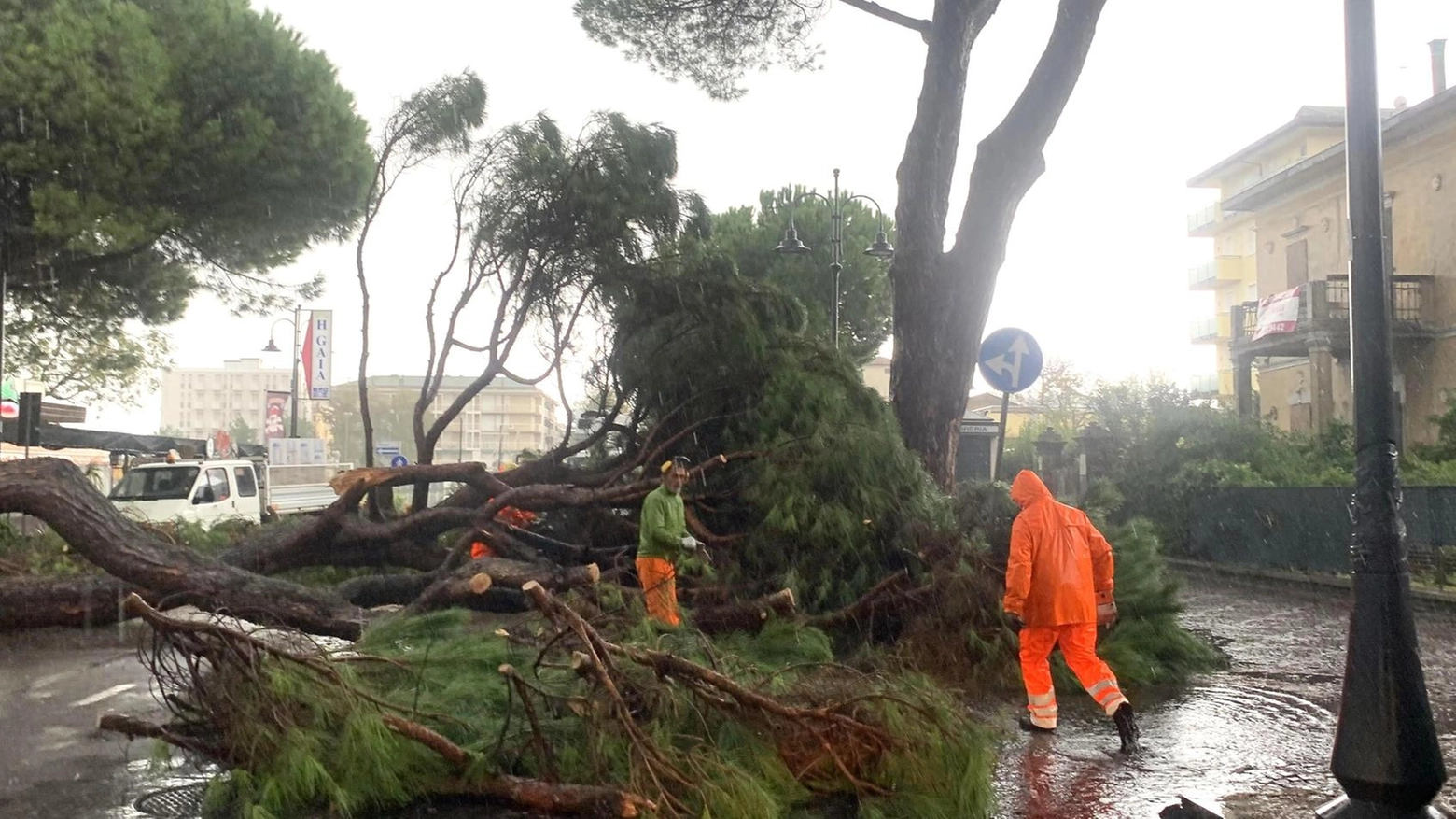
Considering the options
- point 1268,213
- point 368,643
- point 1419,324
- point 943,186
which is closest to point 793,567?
point 368,643

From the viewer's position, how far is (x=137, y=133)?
54.3 feet

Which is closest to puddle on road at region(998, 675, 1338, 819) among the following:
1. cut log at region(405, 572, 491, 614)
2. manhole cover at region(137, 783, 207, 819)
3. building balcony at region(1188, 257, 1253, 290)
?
cut log at region(405, 572, 491, 614)

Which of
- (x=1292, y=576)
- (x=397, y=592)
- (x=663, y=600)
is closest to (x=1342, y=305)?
(x=1292, y=576)

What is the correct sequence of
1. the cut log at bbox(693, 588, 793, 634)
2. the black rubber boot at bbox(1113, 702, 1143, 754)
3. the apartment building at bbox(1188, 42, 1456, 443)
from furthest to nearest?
1. the apartment building at bbox(1188, 42, 1456, 443)
2. the cut log at bbox(693, 588, 793, 634)
3. the black rubber boot at bbox(1113, 702, 1143, 754)

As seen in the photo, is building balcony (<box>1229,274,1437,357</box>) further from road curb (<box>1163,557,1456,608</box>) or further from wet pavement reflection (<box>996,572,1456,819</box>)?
wet pavement reflection (<box>996,572,1456,819</box>)

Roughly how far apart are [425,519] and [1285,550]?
13.4 m

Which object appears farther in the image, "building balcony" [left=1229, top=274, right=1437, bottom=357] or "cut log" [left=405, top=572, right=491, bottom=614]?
"building balcony" [left=1229, top=274, right=1437, bottom=357]

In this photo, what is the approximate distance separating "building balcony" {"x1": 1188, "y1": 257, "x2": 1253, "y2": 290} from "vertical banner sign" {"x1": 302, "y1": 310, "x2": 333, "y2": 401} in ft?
109

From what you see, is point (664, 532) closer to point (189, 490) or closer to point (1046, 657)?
point (1046, 657)

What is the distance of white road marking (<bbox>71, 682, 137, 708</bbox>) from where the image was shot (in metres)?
7.98

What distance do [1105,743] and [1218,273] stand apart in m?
46.0

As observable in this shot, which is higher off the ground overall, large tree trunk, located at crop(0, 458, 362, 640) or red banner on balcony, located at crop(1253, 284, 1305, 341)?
red banner on balcony, located at crop(1253, 284, 1305, 341)

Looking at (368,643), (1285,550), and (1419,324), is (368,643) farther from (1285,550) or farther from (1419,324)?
(1419,324)

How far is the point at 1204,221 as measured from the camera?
50875 millimetres
